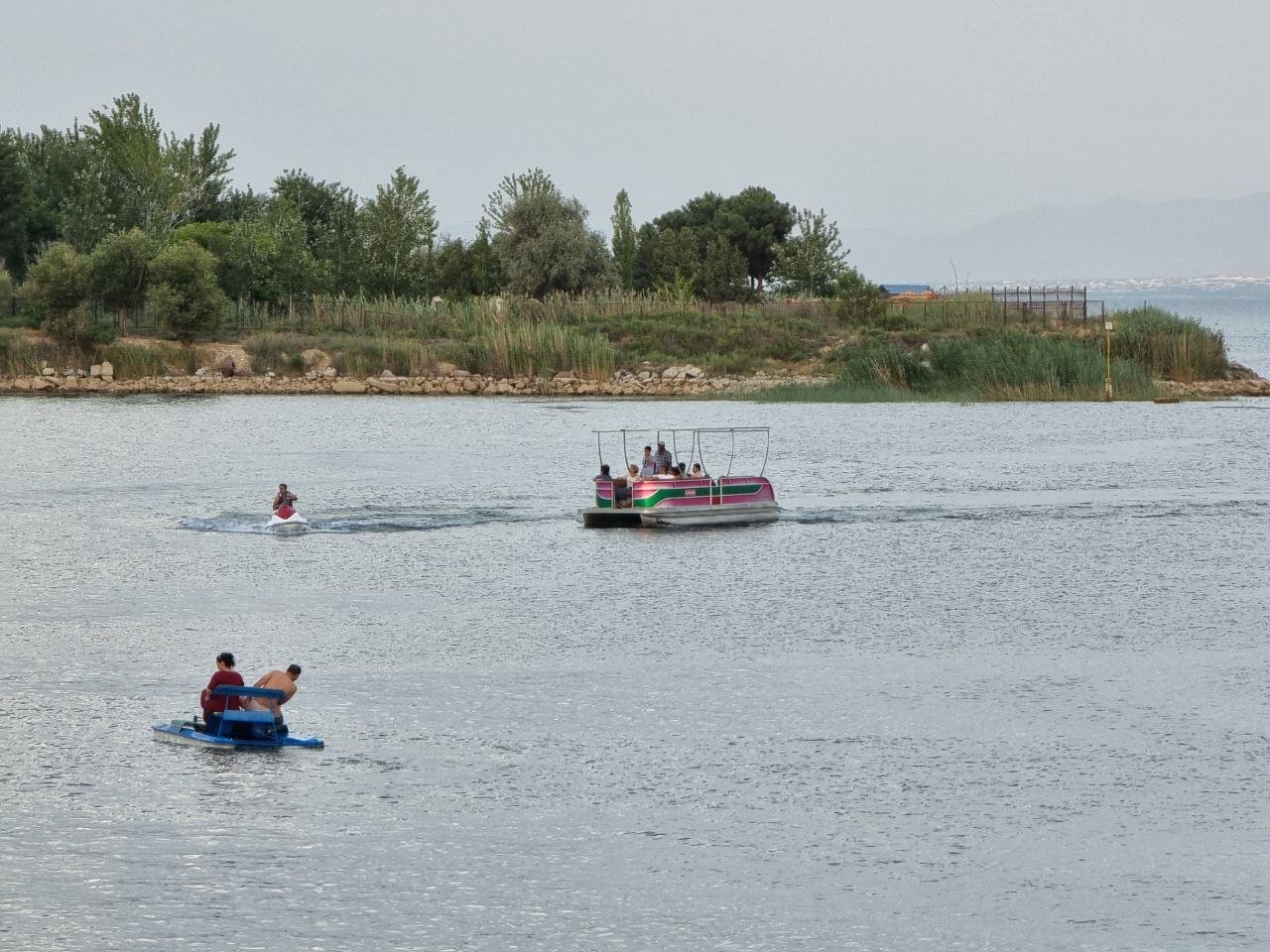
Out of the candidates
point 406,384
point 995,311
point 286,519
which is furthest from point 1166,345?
point 286,519

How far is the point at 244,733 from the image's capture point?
23.3 m

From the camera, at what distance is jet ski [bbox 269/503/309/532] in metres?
45.2

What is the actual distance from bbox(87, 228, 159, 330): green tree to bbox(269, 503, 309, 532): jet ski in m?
59.4

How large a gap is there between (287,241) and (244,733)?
94985 millimetres

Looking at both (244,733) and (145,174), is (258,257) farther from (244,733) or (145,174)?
(244,733)

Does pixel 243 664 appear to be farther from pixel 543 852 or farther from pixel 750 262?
pixel 750 262

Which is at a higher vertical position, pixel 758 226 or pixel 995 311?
pixel 758 226

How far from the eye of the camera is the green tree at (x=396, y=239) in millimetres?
124650

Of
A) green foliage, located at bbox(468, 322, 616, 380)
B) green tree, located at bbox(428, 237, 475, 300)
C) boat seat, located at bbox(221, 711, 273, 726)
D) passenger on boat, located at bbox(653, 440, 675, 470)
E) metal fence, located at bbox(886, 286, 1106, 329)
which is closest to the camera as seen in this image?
boat seat, located at bbox(221, 711, 273, 726)

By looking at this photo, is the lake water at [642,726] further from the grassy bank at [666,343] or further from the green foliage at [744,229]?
the green foliage at [744,229]

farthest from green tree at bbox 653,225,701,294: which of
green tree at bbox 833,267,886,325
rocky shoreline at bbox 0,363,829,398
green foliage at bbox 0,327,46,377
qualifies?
green foliage at bbox 0,327,46,377

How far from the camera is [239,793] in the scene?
21.6 m

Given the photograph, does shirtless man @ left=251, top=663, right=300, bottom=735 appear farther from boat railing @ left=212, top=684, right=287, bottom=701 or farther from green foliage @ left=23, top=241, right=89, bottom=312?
green foliage @ left=23, top=241, right=89, bottom=312

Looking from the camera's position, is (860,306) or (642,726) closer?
(642,726)
